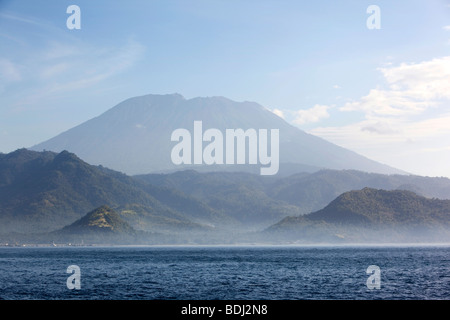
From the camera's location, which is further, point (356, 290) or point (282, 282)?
point (282, 282)

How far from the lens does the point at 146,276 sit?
10312 cm
